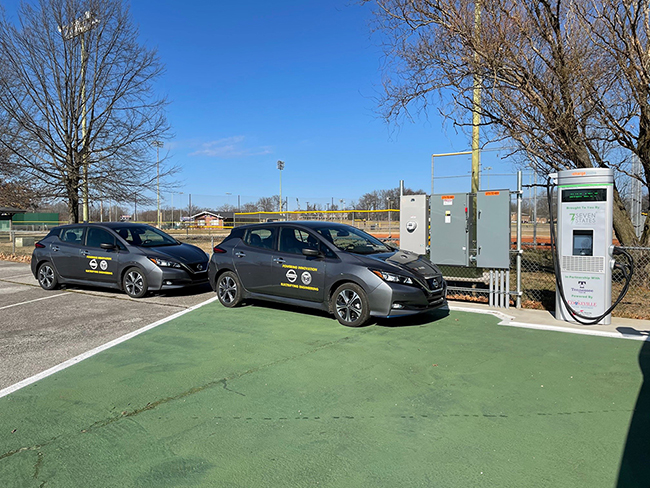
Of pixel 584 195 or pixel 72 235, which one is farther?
pixel 72 235

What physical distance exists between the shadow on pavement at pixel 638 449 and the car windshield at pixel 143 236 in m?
9.07

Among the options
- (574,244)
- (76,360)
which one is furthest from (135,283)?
(574,244)

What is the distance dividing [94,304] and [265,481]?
748cm

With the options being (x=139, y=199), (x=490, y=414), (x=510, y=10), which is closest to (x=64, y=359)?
(x=490, y=414)

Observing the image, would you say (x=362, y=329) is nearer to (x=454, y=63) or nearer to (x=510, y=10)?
(x=454, y=63)

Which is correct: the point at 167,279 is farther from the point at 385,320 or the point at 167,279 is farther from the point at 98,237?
the point at 385,320

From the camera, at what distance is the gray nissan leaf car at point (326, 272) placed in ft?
22.9

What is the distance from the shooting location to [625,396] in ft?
14.7

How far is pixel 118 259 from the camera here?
10.0 meters

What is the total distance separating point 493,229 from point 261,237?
4258 millimetres

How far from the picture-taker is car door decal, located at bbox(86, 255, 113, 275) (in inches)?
401

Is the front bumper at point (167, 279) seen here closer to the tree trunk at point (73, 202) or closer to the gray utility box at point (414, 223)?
the gray utility box at point (414, 223)

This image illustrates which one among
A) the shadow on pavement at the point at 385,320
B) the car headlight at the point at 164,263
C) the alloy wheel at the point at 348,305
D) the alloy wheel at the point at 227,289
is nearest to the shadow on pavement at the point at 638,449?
the shadow on pavement at the point at 385,320

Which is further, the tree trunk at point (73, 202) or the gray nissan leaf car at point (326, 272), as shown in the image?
the tree trunk at point (73, 202)
